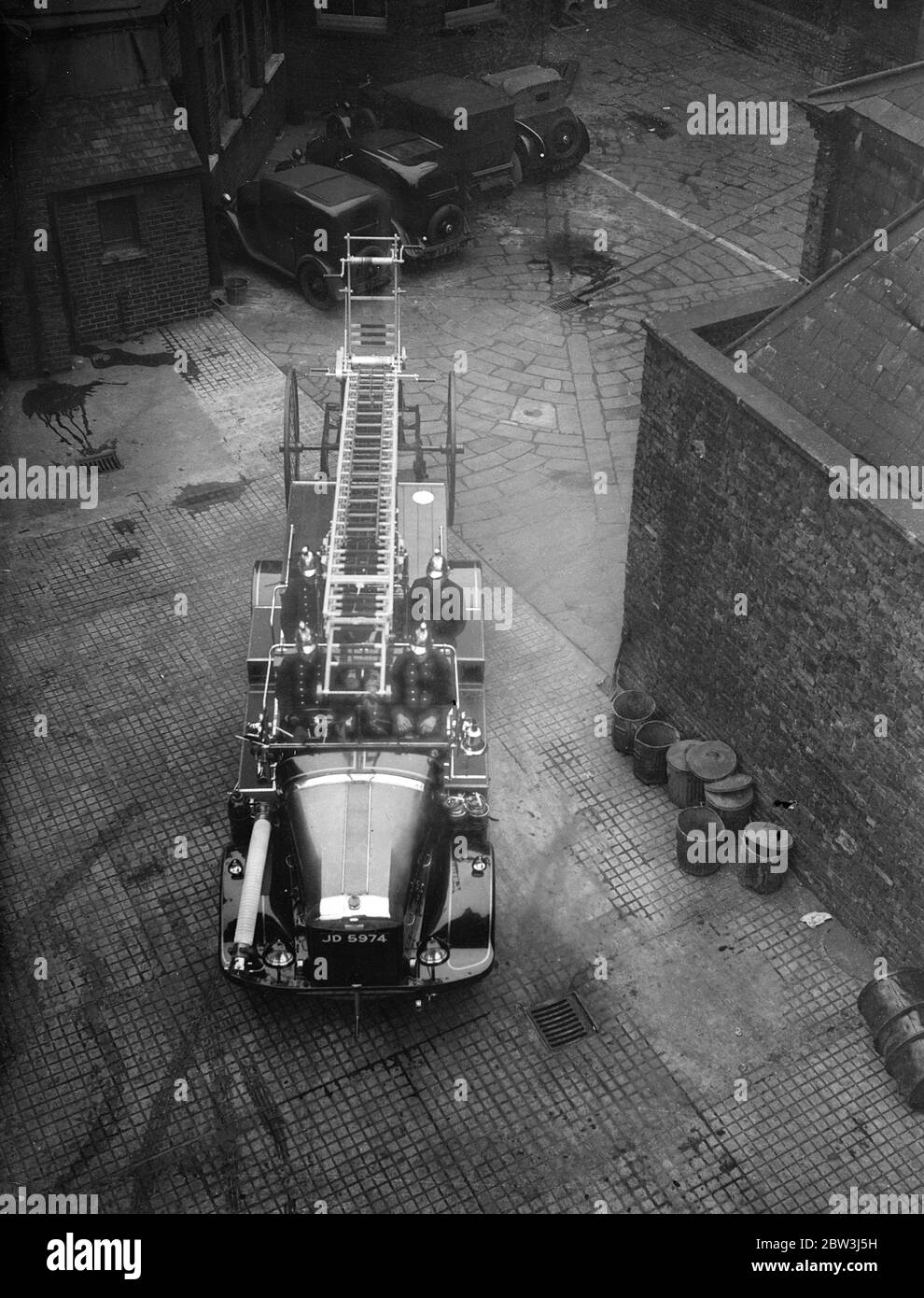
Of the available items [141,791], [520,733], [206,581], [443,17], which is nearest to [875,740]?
[520,733]

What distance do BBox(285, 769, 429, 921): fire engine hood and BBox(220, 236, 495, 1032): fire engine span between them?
13mm

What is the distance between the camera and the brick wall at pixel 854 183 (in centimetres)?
1454

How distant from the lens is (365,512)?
13.8 meters

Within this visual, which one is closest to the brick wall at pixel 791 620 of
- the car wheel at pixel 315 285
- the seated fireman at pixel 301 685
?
the seated fireman at pixel 301 685

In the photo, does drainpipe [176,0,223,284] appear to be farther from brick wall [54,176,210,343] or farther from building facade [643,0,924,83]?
building facade [643,0,924,83]

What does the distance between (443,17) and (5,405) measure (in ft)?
38.7

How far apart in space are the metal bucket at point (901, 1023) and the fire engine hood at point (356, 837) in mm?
4013

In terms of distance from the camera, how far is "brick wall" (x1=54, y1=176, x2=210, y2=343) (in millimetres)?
19391

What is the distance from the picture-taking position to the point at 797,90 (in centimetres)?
2684

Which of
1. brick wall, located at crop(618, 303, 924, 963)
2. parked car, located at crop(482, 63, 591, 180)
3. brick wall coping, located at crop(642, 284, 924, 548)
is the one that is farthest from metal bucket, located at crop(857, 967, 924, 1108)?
parked car, located at crop(482, 63, 591, 180)

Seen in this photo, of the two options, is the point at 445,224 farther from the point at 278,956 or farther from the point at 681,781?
the point at 278,956
